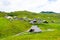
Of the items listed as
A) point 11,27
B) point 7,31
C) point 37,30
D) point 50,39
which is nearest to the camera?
point 50,39

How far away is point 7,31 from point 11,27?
7.01 m

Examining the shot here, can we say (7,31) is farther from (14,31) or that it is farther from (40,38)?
(40,38)

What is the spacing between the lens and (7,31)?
76438 mm

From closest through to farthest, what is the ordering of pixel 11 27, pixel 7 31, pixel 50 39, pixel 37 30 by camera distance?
1. pixel 50 39
2. pixel 37 30
3. pixel 7 31
4. pixel 11 27

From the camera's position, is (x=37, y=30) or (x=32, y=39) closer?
(x=32, y=39)

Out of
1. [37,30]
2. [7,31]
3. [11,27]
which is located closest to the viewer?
[37,30]

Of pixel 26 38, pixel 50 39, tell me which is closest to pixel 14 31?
pixel 26 38

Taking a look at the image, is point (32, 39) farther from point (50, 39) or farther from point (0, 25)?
point (0, 25)

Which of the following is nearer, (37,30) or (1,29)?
(37,30)

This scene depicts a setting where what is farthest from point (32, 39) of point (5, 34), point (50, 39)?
point (5, 34)

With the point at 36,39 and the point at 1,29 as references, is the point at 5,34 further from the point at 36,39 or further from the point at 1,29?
the point at 36,39

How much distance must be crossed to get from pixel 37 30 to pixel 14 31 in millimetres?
13575

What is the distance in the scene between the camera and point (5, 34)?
72.6 meters

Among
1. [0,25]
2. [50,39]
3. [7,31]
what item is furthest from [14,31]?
[50,39]
